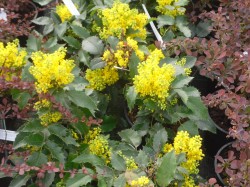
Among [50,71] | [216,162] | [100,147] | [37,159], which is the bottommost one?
[216,162]

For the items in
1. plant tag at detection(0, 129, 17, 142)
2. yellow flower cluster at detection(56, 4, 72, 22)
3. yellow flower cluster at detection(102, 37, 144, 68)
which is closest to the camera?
plant tag at detection(0, 129, 17, 142)

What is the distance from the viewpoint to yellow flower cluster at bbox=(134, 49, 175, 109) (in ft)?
5.53

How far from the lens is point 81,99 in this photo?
5.52 feet

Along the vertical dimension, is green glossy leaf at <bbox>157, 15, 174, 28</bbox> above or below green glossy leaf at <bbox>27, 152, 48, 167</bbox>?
below

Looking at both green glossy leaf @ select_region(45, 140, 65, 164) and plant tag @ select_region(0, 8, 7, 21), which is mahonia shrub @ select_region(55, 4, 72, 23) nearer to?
plant tag @ select_region(0, 8, 7, 21)

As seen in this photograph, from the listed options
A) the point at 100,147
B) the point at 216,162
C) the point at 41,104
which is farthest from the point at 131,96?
the point at 216,162

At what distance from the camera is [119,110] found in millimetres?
2084

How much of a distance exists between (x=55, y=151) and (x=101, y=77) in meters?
0.45

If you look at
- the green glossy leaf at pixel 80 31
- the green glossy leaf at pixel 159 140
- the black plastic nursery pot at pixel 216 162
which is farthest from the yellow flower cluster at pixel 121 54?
the black plastic nursery pot at pixel 216 162

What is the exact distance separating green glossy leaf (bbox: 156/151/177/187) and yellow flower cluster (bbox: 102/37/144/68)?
0.51 metres

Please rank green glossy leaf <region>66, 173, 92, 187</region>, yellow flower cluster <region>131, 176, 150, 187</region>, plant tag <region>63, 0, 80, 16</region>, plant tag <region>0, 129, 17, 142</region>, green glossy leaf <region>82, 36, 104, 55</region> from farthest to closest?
plant tag <region>63, 0, 80, 16</region> < green glossy leaf <region>82, 36, 104, 55</region> < plant tag <region>0, 129, 17, 142</region> < green glossy leaf <region>66, 173, 92, 187</region> < yellow flower cluster <region>131, 176, 150, 187</region>

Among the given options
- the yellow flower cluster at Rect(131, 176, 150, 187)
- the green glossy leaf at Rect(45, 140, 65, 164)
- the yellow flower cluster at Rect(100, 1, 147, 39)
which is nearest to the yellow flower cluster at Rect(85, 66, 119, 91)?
the yellow flower cluster at Rect(100, 1, 147, 39)

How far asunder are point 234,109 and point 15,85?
2.77 ft

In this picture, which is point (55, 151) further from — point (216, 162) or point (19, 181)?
point (216, 162)
